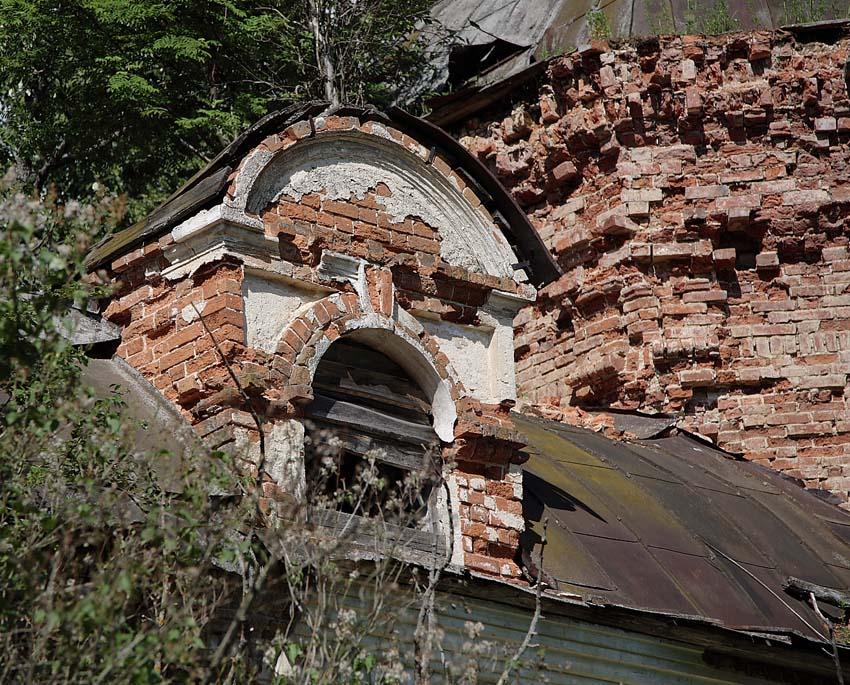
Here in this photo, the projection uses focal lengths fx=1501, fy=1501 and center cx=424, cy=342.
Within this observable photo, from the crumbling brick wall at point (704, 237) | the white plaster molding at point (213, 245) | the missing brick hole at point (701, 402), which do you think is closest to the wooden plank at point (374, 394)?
the white plaster molding at point (213, 245)

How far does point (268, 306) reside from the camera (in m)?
7.52

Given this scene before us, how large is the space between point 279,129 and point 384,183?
0.76 metres

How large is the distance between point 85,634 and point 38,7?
10623 mm

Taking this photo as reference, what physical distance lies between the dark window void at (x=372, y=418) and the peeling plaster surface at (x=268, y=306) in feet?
1.16

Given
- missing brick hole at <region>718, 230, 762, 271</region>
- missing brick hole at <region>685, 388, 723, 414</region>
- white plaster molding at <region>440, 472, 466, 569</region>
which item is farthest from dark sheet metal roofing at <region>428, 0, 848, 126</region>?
white plaster molding at <region>440, 472, 466, 569</region>

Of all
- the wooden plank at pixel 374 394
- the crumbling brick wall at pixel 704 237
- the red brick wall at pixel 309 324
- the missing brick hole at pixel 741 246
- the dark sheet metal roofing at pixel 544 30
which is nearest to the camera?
the red brick wall at pixel 309 324

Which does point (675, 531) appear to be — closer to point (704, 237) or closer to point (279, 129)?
point (279, 129)

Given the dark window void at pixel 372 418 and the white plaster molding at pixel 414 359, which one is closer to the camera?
the dark window void at pixel 372 418

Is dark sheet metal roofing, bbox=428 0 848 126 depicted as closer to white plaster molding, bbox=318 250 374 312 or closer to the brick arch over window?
the brick arch over window

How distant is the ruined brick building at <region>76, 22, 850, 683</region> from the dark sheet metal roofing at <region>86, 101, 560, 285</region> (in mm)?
19

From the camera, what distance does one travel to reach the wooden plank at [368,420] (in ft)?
25.0

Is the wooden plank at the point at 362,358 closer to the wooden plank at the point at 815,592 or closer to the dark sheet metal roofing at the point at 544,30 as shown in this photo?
the wooden plank at the point at 815,592

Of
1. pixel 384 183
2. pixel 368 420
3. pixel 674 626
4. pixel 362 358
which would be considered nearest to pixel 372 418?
pixel 368 420

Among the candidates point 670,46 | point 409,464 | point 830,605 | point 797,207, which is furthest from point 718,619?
point 670,46
